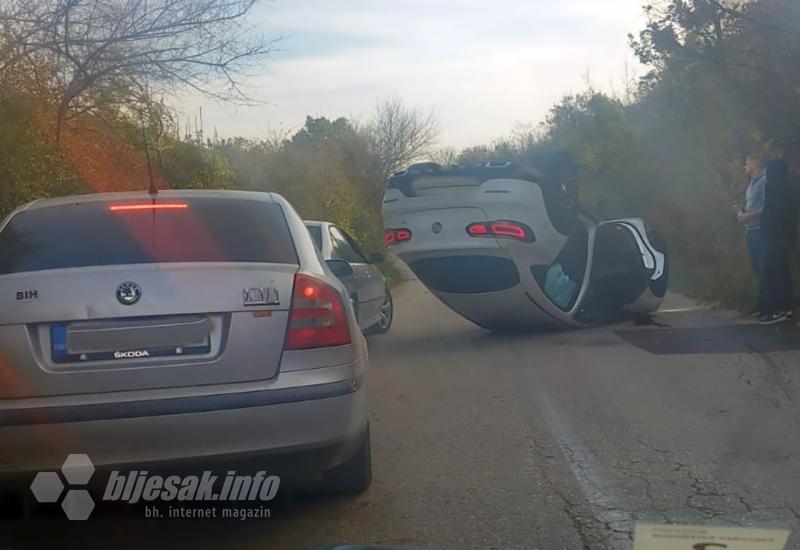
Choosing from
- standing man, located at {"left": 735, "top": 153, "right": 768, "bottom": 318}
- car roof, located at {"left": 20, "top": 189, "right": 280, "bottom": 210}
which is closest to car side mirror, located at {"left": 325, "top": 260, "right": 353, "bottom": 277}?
car roof, located at {"left": 20, "top": 189, "right": 280, "bottom": 210}

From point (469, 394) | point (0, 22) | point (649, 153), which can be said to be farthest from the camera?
point (649, 153)

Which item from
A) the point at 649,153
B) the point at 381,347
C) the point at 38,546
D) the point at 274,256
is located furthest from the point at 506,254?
the point at 649,153

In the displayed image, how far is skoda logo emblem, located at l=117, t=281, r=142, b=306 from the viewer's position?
4258mm

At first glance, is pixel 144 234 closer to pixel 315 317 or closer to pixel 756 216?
pixel 315 317

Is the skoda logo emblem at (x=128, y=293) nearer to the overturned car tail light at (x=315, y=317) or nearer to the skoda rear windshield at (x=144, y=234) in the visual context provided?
the skoda rear windshield at (x=144, y=234)

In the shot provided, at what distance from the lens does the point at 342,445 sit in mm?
4500

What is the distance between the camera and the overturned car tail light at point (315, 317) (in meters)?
4.43

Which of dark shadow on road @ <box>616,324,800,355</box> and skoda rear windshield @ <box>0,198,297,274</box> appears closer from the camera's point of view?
skoda rear windshield @ <box>0,198,297,274</box>

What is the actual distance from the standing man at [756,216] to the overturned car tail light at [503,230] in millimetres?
2682

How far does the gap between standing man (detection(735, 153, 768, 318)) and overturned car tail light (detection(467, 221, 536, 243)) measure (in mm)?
2682

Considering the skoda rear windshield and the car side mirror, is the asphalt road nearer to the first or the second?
the car side mirror

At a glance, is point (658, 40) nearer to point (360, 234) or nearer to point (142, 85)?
point (142, 85)

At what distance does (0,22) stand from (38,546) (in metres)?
8.22

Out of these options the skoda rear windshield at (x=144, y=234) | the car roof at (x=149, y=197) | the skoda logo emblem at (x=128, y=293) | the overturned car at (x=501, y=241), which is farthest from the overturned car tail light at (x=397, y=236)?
the skoda logo emblem at (x=128, y=293)
